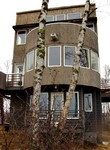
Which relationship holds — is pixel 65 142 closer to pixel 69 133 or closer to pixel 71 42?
pixel 69 133

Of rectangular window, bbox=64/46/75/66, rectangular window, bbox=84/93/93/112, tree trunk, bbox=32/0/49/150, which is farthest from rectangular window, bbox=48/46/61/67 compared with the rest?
tree trunk, bbox=32/0/49/150

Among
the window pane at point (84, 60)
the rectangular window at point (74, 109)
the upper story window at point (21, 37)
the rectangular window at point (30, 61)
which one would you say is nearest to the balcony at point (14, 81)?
the rectangular window at point (30, 61)

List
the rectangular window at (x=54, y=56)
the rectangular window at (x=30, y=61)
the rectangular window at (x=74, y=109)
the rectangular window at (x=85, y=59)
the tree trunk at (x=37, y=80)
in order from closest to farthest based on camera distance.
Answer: the tree trunk at (x=37, y=80), the rectangular window at (x=74, y=109), the rectangular window at (x=54, y=56), the rectangular window at (x=85, y=59), the rectangular window at (x=30, y=61)

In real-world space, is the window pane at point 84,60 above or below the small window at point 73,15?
below

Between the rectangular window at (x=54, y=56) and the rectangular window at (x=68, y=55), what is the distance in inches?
16.4

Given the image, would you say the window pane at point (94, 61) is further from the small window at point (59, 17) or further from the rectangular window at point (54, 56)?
the small window at point (59, 17)

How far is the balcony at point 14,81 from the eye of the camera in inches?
719

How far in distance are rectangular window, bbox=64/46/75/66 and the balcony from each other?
4.43 meters

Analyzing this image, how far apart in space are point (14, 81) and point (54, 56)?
14.5 ft

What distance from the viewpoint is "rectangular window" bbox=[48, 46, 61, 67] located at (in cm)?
1578

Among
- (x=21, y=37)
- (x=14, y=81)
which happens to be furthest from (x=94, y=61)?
(x=21, y=37)

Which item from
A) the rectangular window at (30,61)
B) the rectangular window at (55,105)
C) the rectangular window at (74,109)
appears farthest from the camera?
the rectangular window at (30,61)

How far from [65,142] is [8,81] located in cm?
1244

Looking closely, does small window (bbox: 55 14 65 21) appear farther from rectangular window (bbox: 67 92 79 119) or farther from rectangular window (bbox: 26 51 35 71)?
rectangular window (bbox: 67 92 79 119)
